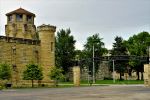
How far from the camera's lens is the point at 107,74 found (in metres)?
114

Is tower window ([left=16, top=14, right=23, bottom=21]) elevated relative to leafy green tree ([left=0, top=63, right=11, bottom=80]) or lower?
elevated

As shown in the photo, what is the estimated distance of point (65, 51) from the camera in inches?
3986

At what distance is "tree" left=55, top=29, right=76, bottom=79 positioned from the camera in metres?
99.2

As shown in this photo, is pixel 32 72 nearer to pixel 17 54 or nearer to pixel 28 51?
pixel 17 54

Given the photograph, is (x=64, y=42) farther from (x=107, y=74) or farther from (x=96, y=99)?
(x=96, y=99)

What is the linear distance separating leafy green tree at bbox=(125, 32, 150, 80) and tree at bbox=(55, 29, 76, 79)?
1505cm

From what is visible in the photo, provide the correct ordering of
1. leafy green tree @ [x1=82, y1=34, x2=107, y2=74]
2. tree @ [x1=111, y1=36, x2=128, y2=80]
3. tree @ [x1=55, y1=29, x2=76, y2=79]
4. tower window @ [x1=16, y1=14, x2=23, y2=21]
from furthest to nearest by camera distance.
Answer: leafy green tree @ [x1=82, y1=34, x2=107, y2=74]
tree @ [x1=111, y1=36, x2=128, y2=80]
tree @ [x1=55, y1=29, x2=76, y2=79]
tower window @ [x1=16, y1=14, x2=23, y2=21]

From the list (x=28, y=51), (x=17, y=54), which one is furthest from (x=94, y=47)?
(x=17, y=54)

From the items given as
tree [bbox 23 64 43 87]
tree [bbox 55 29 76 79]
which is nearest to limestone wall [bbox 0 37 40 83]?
tree [bbox 23 64 43 87]

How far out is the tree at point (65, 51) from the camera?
9919cm

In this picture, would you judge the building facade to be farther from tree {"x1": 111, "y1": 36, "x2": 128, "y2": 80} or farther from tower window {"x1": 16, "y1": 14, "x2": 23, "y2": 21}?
tree {"x1": 111, "y1": 36, "x2": 128, "y2": 80}

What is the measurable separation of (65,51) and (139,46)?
19346 mm

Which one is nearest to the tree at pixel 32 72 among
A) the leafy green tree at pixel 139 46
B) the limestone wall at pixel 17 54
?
the limestone wall at pixel 17 54

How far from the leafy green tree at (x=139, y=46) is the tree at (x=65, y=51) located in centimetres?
1505
